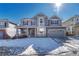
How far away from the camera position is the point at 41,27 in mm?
4270

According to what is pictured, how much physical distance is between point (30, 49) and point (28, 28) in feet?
0.98

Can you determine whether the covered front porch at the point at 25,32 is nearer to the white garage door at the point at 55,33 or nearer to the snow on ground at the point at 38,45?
the snow on ground at the point at 38,45

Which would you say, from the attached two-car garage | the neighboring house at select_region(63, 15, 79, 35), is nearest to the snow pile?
the attached two-car garage

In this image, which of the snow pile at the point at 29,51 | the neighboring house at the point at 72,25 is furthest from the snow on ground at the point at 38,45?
the neighboring house at the point at 72,25

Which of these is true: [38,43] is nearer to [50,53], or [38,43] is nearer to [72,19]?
[50,53]

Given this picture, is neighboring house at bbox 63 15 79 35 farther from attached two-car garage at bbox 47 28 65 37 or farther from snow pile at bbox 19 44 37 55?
snow pile at bbox 19 44 37 55

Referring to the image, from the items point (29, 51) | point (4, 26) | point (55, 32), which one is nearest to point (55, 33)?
point (55, 32)

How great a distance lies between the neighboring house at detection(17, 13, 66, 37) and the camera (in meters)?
4.25

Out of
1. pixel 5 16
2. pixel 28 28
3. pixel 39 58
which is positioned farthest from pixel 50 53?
pixel 5 16

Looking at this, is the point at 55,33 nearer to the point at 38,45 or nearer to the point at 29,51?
the point at 38,45

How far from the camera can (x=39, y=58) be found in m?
4.24

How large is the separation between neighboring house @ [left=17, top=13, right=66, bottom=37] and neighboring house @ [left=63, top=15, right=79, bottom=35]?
7 cm

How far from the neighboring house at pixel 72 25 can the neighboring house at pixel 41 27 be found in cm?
7

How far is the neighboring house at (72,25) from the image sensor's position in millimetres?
4230
